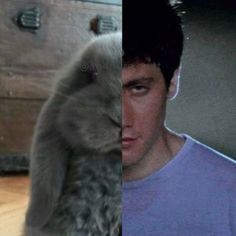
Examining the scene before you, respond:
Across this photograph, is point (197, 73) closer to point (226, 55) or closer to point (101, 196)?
point (226, 55)

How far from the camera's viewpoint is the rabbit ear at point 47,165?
0.74m

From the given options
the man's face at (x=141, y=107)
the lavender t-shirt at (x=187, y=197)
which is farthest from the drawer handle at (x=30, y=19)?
the lavender t-shirt at (x=187, y=197)

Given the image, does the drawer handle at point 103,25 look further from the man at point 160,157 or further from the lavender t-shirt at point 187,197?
the lavender t-shirt at point 187,197

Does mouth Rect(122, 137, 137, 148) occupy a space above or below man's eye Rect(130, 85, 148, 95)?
below

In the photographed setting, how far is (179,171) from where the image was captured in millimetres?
699

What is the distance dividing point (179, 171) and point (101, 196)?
0.42ft

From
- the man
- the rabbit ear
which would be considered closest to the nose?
the man

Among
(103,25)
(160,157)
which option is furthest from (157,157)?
(103,25)

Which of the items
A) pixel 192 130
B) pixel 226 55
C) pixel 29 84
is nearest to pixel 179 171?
pixel 192 130

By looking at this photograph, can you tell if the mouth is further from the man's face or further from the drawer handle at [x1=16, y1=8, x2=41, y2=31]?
the drawer handle at [x1=16, y1=8, x2=41, y2=31]

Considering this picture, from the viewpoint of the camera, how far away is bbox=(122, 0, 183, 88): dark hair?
0.67m

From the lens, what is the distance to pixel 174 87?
27.0 inches

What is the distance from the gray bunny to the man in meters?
0.03

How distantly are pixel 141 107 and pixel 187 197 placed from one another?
0.15 m
